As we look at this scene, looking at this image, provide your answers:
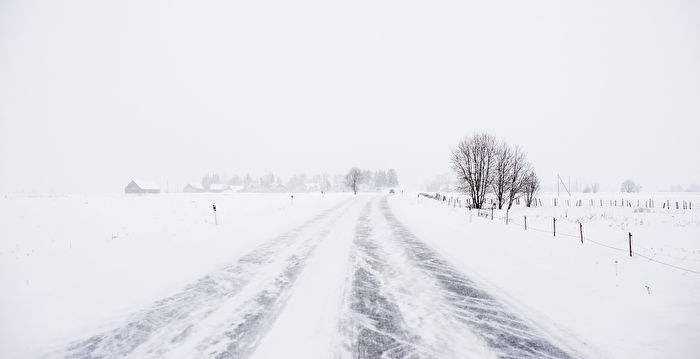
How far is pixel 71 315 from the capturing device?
4.83 meters

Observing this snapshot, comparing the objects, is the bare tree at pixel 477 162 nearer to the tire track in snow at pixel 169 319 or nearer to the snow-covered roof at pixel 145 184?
the tire track in snow at pixel 169 319

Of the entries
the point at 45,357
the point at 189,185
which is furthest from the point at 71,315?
the point at 189,185

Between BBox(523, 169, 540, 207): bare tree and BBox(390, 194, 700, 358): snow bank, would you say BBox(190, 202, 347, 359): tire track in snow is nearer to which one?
BBox(390, 194, 700, 358): snow bank

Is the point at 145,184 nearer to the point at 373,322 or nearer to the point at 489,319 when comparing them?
the point at 373,322

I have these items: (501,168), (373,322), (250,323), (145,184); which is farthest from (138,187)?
(373,322)

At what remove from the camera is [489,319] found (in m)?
4.60

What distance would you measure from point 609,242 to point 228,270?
1529cm

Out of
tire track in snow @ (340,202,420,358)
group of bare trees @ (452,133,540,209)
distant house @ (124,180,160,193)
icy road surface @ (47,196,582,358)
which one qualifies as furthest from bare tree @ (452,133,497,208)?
distant house @ (124,180,160,193)

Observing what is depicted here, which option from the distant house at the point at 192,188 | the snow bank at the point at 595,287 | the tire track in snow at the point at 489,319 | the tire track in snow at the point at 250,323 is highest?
the distant house at the point at 192,188

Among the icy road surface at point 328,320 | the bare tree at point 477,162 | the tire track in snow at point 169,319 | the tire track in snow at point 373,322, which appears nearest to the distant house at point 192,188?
the bare tree at point 477,162

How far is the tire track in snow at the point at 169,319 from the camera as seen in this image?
149 inches

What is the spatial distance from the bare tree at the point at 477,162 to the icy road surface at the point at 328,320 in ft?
87.9

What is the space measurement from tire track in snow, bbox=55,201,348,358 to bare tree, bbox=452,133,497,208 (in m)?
28.4

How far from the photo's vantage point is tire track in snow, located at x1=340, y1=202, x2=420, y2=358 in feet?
11.9
